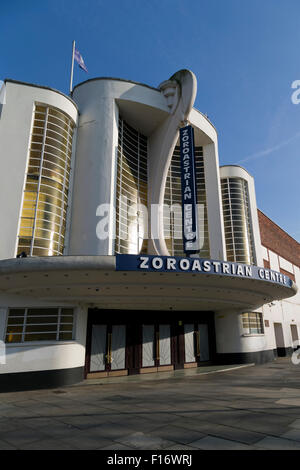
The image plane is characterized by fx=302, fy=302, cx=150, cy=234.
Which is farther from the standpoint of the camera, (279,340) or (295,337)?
(295,337)

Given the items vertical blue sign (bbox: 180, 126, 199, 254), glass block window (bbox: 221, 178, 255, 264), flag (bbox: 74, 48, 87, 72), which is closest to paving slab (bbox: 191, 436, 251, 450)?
vertical blue sign (bbox: 180, 126, 199, 254)

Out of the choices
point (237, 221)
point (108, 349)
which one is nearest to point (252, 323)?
point (237, 221)

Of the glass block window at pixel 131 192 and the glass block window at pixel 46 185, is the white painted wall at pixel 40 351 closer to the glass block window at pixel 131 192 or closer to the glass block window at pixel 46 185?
the glass block window at pixel 46 185

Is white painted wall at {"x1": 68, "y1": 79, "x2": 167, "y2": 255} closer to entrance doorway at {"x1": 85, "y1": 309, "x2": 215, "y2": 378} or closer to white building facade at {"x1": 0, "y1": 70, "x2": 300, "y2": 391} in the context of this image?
white building facade at {"x1": 0, "y1": 70, "x2": 300, "y2": 391}

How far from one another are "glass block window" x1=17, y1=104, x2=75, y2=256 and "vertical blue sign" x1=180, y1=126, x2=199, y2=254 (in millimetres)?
6208

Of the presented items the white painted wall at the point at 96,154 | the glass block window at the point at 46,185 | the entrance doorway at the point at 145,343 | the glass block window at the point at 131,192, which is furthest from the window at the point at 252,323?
the glass block window at the point at 46,185

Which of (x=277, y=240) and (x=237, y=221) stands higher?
(x=277, y=240)

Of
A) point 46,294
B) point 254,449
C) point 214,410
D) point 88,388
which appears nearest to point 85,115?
point 46,294

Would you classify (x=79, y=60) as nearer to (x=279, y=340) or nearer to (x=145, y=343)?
(x=145, y=343)

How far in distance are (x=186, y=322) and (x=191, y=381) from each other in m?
6.19

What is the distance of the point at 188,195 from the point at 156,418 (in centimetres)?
1156

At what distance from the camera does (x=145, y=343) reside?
17172 mm

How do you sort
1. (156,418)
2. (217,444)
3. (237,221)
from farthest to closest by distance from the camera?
(237,221) < (156,418) < (217,444)
